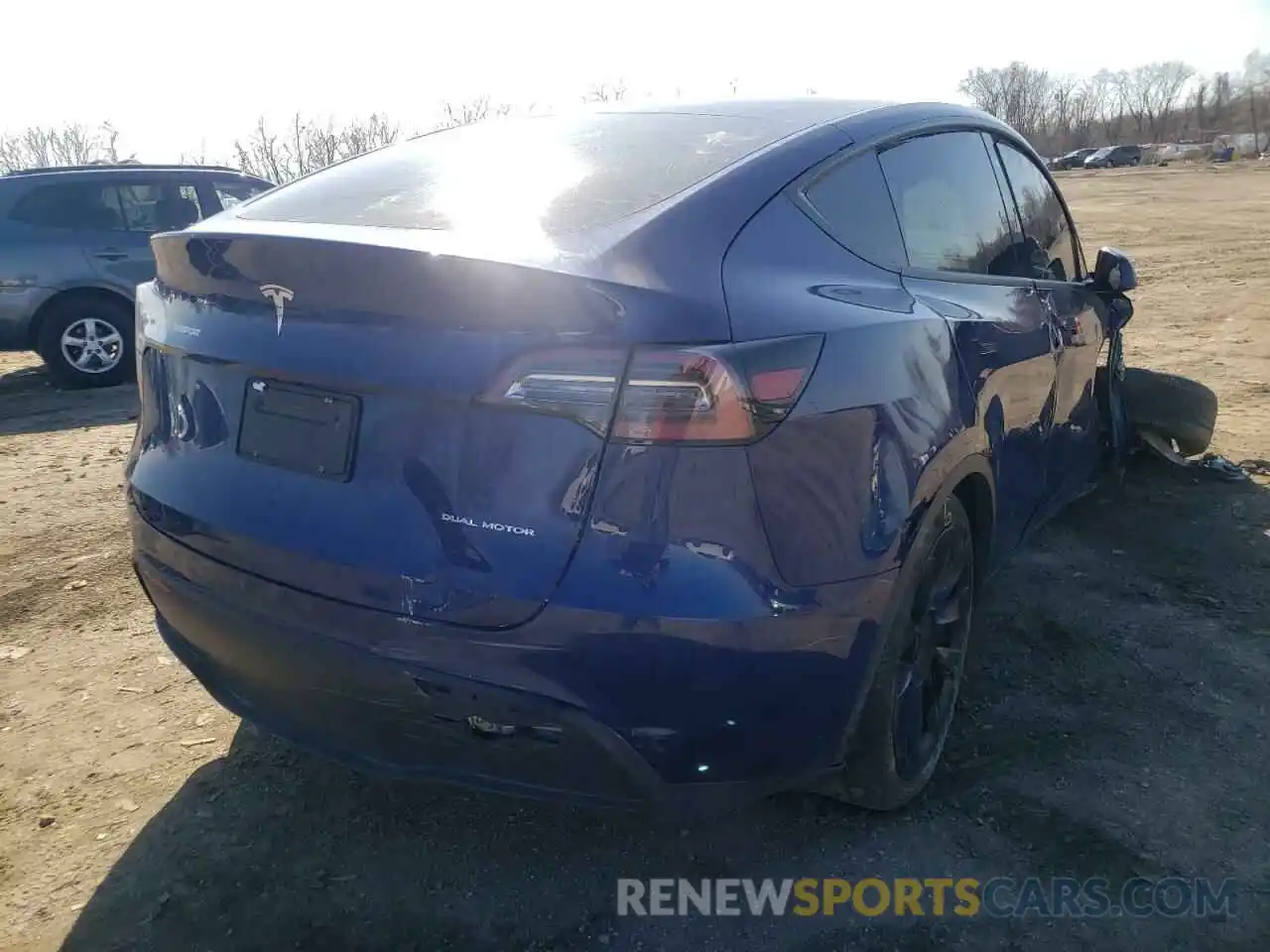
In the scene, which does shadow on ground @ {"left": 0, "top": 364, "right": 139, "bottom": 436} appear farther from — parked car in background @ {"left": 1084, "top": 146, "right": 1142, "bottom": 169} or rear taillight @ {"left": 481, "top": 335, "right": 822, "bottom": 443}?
parked car in background @ {"left": 1084, "top": 146, "right": 1142, "bottom": 169}

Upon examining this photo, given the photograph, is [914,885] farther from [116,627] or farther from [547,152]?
[116,627]

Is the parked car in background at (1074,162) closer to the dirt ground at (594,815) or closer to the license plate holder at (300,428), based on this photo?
the dirt ground at (594,815)

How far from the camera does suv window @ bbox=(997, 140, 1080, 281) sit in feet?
11.4

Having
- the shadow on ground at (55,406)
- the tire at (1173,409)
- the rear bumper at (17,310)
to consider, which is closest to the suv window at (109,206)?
the rear bumper at (17,310)

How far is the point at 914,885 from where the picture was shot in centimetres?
231

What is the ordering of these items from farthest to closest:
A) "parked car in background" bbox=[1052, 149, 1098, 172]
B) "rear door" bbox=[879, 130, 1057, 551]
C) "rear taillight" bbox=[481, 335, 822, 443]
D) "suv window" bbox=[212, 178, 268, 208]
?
"parked car in background" bbox=[1052, 149, 1098, 172] → "suv window" bbox=[212, 178, 268, 208] → "rear door" bbox=[879, 130, 1057, 551] → "rear taillight" bbox=[481, 335, 822, 443]

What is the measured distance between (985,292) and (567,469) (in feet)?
5.32

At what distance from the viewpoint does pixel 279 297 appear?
6.57ft

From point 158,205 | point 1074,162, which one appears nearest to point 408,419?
point 158,205

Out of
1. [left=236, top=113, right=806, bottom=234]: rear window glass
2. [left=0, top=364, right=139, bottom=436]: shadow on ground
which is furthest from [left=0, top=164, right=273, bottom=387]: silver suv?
[left=236, top=113, right=806, bottom=234]: rear window glass

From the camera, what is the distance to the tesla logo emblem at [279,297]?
1.99 m

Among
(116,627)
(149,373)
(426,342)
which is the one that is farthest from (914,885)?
(116,627)

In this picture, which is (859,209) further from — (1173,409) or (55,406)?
(55,406)

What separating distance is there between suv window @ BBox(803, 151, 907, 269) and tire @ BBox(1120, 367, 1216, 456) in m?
2.95
